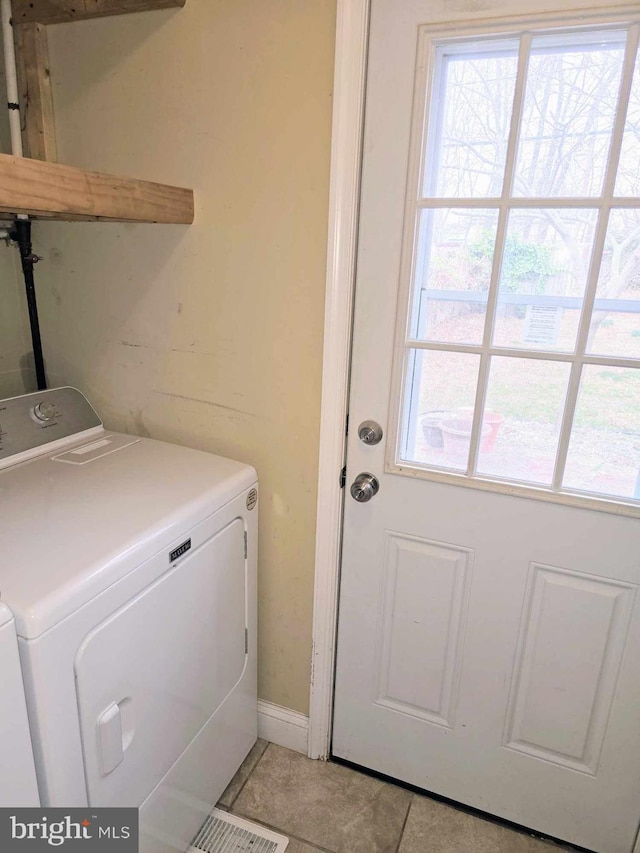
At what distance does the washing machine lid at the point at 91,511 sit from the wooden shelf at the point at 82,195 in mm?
594

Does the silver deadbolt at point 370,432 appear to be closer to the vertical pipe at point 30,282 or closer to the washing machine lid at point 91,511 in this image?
the washing machine lid at point 91,511

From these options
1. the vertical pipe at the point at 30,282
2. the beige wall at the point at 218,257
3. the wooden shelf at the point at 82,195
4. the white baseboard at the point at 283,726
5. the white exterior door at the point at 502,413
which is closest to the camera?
the wooden shelf at the point at 82,195

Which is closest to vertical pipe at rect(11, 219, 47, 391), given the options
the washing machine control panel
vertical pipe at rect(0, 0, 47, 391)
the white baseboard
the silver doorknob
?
vertical pipe at rect(0, 0, 47, 391)

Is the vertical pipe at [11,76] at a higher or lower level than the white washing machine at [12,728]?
higher

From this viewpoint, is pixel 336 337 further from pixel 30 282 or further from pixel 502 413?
pixel 30 282

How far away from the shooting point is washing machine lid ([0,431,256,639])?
920 millimetres

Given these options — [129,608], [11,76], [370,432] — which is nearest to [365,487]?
[370,432]

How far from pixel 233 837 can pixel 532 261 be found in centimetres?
163

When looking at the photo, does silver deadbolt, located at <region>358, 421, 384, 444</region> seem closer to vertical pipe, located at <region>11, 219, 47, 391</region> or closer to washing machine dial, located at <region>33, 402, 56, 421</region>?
washing machine dial, located at <region>33, 402, 56, 421</region>

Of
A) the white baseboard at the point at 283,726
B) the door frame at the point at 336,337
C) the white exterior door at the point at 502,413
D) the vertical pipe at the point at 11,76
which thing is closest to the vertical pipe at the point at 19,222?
the vertical pipe at the point at 11,76

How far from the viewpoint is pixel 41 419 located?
148 centimetres

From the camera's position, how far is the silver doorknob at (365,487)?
144 cm

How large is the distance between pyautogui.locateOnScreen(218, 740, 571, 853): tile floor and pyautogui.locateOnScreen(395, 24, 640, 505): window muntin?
1.00 m

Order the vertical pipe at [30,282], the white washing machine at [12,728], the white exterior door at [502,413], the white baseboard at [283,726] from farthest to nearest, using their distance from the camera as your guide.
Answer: the white baseboard at [283,726] < the vertical pipe at [30,282] < the white exterior door at [502,413] < the white washing machine at [12,728]
